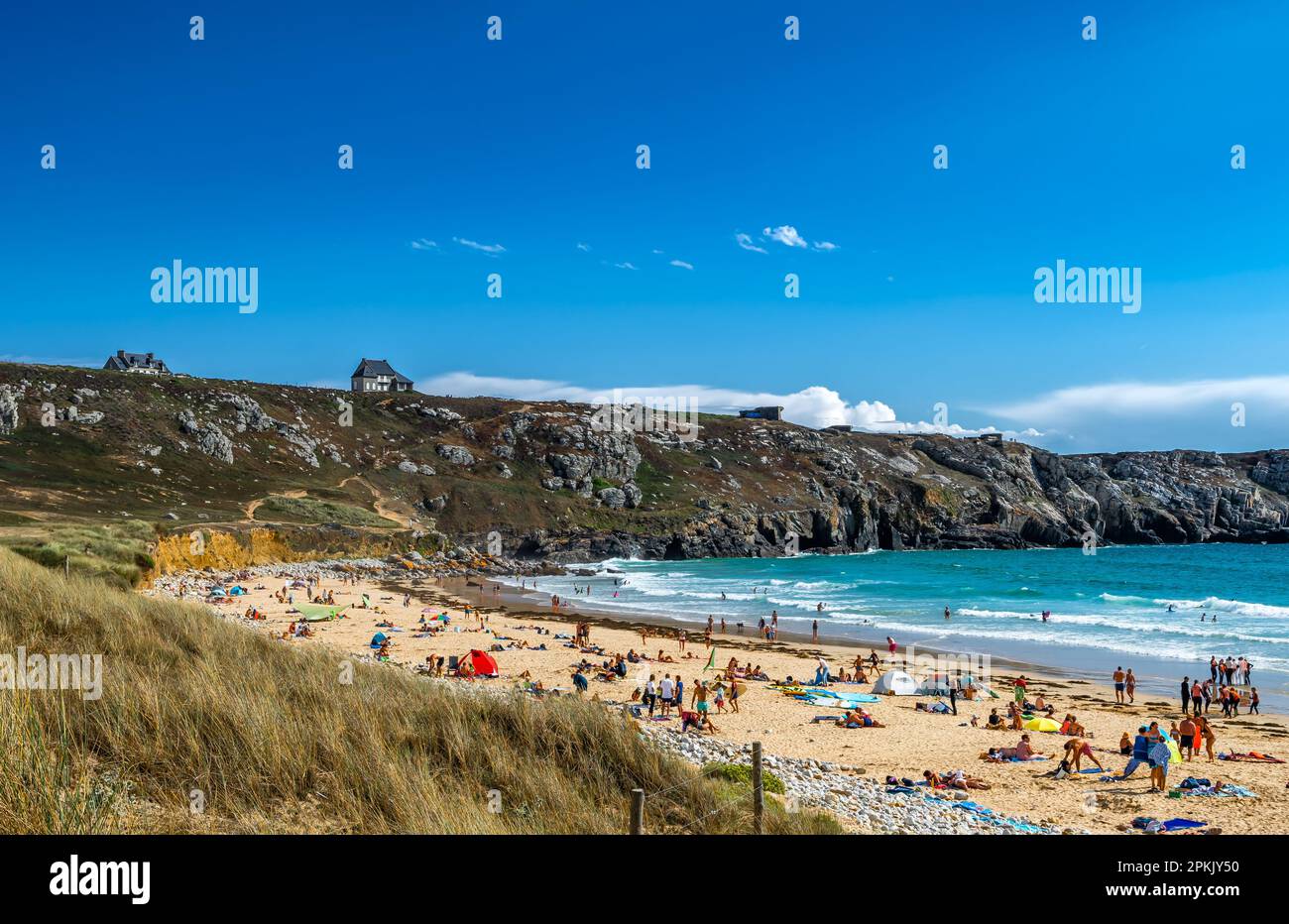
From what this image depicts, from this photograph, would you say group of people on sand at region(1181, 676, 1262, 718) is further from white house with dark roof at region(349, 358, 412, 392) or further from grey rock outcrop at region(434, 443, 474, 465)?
white house with dark roof at region(349, 358, 412, 392)

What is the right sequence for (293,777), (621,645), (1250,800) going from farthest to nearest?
1. (621,645)
2. (1250,800)
3. (293,777)

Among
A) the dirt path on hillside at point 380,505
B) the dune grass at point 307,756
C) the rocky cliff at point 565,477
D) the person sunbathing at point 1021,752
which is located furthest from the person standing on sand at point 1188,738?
the dirt path on hillside at point 380,505

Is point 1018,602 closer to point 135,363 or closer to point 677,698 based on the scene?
point 677,698

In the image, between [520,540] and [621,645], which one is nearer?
[621,645]

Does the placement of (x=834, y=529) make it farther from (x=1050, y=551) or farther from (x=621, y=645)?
(x=621, y=645)

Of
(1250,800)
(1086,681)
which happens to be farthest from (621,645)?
(1250,800)

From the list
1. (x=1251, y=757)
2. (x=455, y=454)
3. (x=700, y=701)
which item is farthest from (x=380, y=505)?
(x=1251, y=757)
